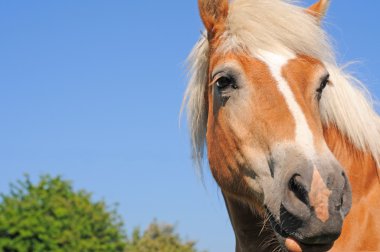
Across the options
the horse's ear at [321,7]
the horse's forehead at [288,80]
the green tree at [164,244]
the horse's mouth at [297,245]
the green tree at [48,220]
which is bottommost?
the horse's mouth at [297,245]

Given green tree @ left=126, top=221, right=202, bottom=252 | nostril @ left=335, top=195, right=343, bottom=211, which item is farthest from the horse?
green tree @ left=126, top=221, right=202, bottom=252

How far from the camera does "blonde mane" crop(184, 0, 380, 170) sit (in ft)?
15.0

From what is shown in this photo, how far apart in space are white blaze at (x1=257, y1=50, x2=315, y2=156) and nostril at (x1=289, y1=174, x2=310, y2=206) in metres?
0.18

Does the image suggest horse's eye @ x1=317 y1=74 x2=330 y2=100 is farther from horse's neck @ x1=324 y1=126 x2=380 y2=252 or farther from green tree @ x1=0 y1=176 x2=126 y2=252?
green tree @ x1=0 y1=176 x2=126 y2=252

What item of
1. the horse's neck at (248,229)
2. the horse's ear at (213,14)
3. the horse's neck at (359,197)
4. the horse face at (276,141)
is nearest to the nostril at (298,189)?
the horse face at (276,141)

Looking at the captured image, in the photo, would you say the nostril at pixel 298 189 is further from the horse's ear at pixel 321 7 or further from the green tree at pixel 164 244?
the green tree at pixel 164 244

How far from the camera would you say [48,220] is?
14430 millimetres

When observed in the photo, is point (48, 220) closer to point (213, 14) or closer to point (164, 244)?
point (213, 14)

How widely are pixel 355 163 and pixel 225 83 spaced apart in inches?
46.7

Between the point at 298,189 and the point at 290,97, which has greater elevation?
the point at 290,97

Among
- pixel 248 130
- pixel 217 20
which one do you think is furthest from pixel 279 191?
pixel 217 20

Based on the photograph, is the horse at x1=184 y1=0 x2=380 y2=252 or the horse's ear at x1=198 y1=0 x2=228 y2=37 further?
the horse's ear at x1=198 y1=0 x2=228 y2=37

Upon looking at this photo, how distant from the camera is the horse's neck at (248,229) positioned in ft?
15.3

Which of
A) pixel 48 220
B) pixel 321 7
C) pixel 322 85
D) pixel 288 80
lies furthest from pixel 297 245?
pixel 48 220
